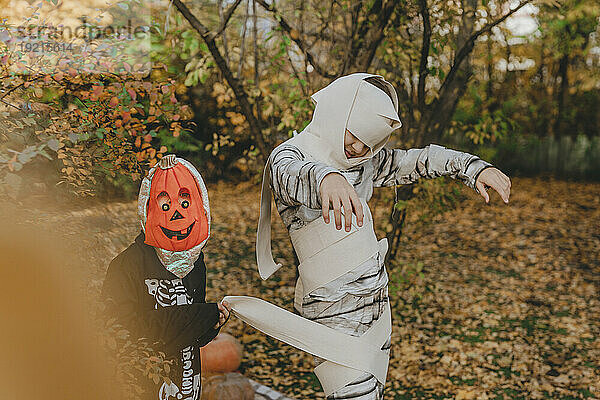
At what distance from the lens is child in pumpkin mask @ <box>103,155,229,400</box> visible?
1.78m

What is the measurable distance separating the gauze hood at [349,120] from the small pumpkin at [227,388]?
5.27 ft

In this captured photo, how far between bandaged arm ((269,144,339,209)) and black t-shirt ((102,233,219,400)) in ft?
1.36

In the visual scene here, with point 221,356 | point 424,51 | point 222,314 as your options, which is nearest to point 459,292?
point 424,51

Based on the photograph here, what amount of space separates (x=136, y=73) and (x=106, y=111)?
15.5 inches

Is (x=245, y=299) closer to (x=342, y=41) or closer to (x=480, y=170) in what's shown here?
Answer: (x=480, y=170)

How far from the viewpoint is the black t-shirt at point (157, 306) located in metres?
1.77

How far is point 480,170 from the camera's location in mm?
1974

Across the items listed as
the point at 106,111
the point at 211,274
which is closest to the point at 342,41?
the point at 106,111

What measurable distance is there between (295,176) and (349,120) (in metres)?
0.32

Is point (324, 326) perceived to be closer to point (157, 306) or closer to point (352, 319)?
point (352, 319)

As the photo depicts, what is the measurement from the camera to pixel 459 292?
5.70m

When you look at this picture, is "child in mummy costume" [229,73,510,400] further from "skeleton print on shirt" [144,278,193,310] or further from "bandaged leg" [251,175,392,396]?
"skeleton print on shirt" [144,278,193,310]

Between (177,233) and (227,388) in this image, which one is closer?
(177,233)

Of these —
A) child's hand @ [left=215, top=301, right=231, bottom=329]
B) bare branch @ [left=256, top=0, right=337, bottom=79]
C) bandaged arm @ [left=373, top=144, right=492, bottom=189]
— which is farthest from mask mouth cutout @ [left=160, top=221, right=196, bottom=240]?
bare branch @ [left=256, top=0, right=337, bottom=79]
